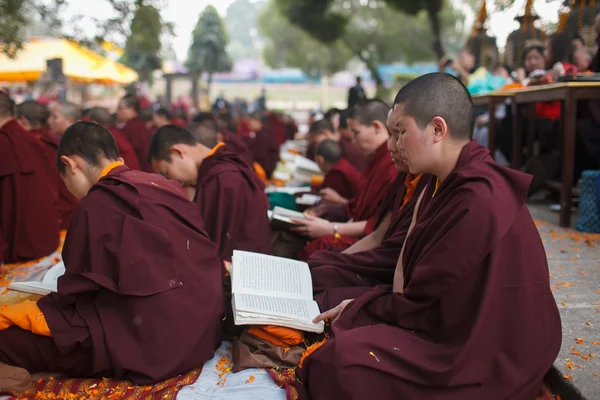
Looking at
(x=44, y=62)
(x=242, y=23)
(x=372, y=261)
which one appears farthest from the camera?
(x=242, y=23)

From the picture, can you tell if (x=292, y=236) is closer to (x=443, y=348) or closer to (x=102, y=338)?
(x=102, y=338)

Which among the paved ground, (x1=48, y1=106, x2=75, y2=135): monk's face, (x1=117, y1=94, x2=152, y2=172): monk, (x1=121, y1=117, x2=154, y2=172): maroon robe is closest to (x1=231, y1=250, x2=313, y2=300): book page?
the paved ground

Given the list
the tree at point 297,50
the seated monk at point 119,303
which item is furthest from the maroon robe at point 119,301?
the tree at point 297,50

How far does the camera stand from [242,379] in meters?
3.06

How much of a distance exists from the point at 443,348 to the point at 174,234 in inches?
56.8

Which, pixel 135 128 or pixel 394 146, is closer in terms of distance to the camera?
pixel 394 146

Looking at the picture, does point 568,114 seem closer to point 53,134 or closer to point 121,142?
point 121,142

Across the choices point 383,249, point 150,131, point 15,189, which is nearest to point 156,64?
point 150,131

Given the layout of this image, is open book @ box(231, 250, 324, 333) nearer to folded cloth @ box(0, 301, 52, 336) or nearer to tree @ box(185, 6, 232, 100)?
folded cloth @ box(0, 301, 52, 336)

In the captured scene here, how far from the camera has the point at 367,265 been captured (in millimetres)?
3672

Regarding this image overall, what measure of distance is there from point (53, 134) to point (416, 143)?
544 centimetres

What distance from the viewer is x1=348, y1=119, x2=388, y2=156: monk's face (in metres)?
4.60

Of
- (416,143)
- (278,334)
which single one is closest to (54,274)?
(278,334)

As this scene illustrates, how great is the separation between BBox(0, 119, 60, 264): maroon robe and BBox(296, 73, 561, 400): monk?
3971mm
